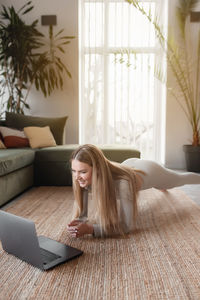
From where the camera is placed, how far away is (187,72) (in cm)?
443

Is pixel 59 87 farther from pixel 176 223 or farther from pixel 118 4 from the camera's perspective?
pixel 176 223

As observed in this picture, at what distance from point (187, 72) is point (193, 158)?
4.07 feet

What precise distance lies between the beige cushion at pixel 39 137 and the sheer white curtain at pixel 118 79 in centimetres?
154

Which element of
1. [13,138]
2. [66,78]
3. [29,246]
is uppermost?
[66,78]

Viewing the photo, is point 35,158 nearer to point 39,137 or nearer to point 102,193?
point 39,137

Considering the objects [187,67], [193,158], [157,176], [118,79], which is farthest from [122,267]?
[118,79]

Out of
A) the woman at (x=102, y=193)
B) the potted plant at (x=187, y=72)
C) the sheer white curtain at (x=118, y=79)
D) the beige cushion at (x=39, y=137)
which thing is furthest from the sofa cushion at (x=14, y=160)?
the potted plant at (x=187, y=72)

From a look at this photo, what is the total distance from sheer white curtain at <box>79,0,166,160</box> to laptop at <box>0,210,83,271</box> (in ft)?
11.2

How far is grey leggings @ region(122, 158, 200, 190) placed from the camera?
2.29 meters

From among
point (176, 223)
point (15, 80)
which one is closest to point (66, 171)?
point (176, 223)

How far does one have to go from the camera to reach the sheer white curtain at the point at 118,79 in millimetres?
4828

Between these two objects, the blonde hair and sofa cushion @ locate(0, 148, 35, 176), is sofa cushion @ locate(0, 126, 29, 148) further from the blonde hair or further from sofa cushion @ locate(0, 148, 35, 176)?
the blonde hair

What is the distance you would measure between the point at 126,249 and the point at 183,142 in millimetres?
3431

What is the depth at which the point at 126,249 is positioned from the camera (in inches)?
65.0
